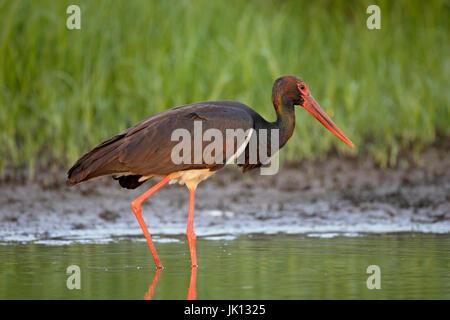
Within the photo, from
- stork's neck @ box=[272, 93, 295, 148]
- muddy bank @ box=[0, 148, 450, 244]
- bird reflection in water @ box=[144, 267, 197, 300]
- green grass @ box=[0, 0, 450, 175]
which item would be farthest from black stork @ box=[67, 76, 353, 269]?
green grass @ box=[0, 0, 450, 175]

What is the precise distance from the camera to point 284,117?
6.11 m

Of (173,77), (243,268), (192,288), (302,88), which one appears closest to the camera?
(192,288)

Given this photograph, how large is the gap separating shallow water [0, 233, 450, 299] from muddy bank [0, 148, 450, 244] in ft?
1.40

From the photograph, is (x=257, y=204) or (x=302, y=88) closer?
(x=302, y=88)

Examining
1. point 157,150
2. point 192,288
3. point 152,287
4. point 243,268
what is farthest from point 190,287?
point 157,150

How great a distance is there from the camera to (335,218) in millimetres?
7051

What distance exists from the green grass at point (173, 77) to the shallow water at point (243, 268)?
8.18ft

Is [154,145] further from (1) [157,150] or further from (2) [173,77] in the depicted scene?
(2) [173,77]

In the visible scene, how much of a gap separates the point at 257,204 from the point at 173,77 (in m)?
1.80

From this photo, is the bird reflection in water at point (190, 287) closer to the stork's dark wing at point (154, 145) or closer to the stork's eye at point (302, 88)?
the stork's dark wing at point (154, 145)

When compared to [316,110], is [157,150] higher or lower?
lower

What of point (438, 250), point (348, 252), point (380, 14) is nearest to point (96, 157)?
point (348, 252)

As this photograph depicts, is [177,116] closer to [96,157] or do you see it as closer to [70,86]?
[96,157]

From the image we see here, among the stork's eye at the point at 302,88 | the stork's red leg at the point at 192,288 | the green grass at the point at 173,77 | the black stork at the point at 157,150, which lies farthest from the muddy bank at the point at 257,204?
the stork's red leg at the point at 192,288
